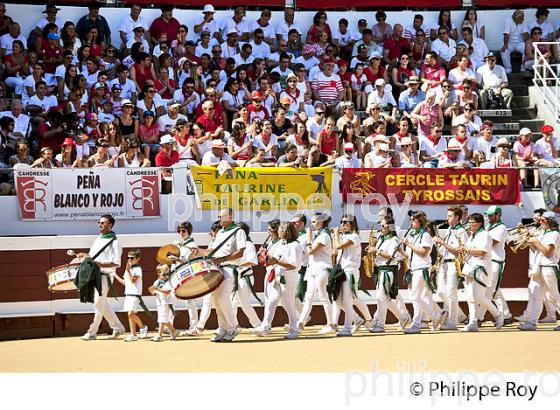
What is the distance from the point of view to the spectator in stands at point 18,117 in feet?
63.1

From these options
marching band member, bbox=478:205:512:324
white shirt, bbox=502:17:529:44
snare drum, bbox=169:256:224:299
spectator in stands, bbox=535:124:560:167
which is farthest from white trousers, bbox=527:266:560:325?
white shirt, bbox=502:17:529:44

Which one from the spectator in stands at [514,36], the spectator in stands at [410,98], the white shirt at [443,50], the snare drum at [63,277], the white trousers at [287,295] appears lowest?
the white trousers at [287,295]

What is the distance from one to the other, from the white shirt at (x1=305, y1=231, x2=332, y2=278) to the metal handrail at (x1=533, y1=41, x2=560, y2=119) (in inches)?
253

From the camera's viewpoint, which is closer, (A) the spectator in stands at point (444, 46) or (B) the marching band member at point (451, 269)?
(B) the marching band member at point (451, 269)

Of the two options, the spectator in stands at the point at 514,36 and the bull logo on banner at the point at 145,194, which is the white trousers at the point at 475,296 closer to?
the bull logo on banner at the point at 145,194

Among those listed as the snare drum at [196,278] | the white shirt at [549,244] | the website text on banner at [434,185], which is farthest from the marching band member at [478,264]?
the snare drum at [196,278]

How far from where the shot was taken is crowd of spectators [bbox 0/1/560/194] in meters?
19.2

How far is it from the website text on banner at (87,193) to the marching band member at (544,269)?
578 cm

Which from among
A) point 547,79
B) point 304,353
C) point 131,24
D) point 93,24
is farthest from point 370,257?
point 93,24

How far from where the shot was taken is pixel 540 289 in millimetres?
18125

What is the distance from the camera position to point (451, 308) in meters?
18.0

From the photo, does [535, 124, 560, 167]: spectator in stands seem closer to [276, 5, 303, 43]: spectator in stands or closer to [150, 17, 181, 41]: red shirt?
[276, 5, 303, 43]: spectator in stands
